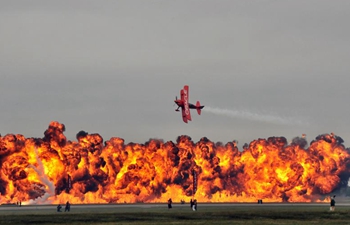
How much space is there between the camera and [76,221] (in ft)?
470

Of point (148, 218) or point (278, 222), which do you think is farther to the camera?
point (148, 218)

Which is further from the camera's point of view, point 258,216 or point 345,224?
point 258,216

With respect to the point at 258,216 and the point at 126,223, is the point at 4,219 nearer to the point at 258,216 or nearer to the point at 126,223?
the point at 126,223

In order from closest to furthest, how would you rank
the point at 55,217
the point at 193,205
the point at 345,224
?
1. the point at 345,224
2. the point at 55,217
3. the point at 193,205

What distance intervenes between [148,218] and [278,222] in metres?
23.4

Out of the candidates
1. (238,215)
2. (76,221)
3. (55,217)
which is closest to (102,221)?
(76,221)

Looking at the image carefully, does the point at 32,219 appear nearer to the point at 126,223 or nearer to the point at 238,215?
the point at 126,223

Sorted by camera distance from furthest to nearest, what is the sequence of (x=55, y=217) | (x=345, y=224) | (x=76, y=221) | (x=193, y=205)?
(x=193, y=205), (x=55, y=217), (x=76, y=221), (x=345, y=224)

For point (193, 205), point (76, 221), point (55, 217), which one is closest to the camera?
point (76, 221)

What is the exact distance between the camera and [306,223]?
452 feet

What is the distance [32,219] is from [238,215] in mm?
35149

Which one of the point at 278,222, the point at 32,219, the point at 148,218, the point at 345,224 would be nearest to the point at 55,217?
the point at 32,219

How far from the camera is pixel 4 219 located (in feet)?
486

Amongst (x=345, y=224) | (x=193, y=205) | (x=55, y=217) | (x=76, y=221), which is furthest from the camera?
(x=193, y=205)
